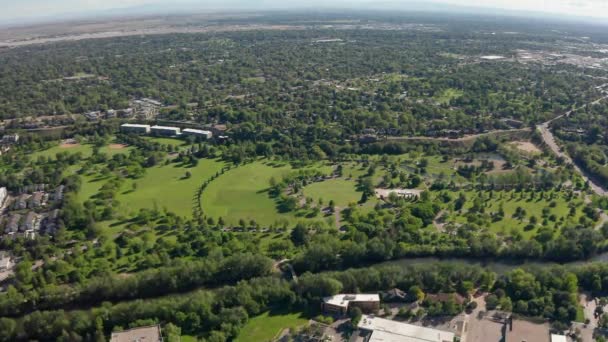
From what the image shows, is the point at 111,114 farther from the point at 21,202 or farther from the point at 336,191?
the point at 336,191

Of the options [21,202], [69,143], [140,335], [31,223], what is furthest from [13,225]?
[69,143]

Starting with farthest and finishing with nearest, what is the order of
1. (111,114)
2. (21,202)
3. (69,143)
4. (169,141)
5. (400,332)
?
(111,114)
(169,141)
(69,143)
(21,202)
(400,332)

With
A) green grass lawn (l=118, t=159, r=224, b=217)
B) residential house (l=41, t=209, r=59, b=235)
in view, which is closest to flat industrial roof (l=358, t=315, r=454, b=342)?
green grass lawn (l=118, t=159, r=224, b=217)

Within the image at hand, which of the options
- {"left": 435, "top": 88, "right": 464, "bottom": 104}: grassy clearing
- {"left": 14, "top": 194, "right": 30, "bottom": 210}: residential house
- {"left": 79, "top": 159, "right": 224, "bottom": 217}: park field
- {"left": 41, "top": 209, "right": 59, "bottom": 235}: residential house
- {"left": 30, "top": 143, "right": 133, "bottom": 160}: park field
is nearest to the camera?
{"left": 41, "top": 209, "right": 59, "bottom": 235}: residential house

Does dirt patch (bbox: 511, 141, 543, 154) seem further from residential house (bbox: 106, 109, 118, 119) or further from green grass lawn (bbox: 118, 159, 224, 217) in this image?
residential house (bbox: 106, 109, 118, 119)

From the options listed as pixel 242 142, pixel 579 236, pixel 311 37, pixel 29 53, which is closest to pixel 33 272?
pixel 242 142

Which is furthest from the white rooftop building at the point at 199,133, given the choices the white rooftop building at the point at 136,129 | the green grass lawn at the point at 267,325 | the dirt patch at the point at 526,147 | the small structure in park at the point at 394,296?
the small structure in park at the point at 394,296
